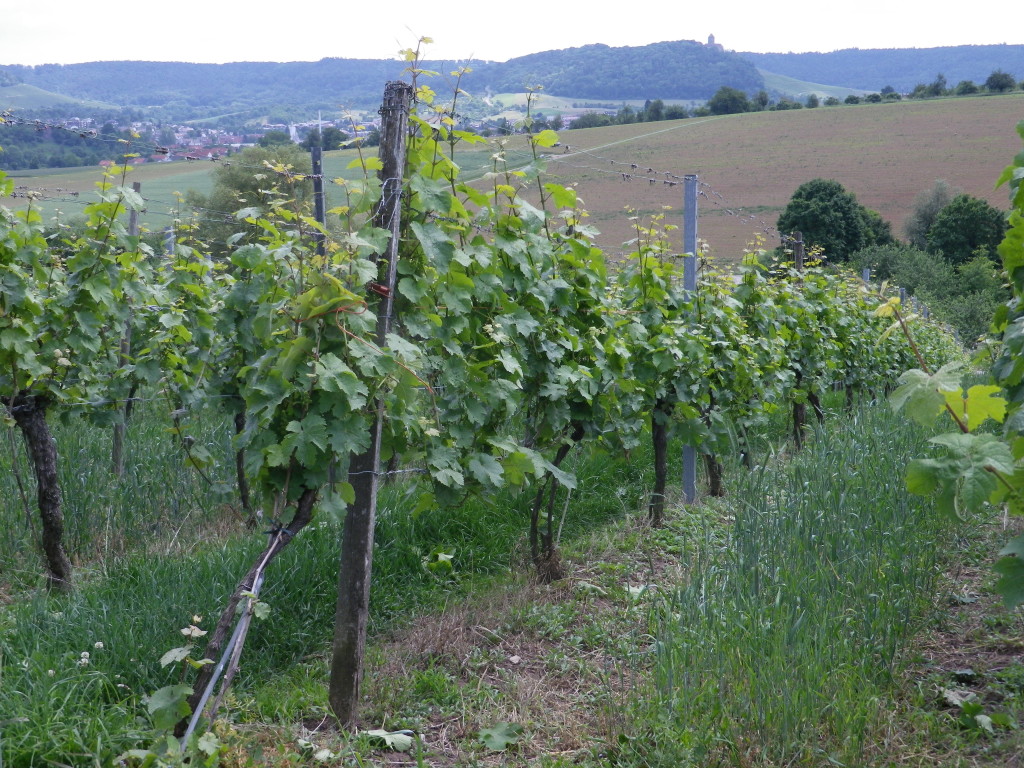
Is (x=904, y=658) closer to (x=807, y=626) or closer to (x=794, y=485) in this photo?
(x=807, y=626)

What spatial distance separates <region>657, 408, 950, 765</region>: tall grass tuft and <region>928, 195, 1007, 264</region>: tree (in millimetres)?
41063

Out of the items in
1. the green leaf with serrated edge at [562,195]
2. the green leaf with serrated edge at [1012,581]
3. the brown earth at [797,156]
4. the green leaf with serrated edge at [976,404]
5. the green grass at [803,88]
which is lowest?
the green leaf with serrated edge at [1012,581]

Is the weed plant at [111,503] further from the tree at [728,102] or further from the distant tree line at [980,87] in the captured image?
the distant tree line at [980,87]

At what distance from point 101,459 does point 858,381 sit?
28.4ft

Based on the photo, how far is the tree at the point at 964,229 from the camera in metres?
40.1

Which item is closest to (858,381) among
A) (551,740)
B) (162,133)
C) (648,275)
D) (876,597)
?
(648,275)

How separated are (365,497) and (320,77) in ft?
198

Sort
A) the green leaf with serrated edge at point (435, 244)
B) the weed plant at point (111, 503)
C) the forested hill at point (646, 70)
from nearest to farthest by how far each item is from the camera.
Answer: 1. the green leaf with serrated edge at point (435, 244)
2. the weed plant at point (111, 503)
3. the forested hill at point (646, 70)

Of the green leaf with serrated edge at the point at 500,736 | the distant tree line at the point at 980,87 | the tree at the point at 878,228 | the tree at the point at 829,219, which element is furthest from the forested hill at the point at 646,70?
the green leaf with serrated edge at the point at 500,736

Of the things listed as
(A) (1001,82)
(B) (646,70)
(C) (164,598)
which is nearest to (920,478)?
(C) (164,598)

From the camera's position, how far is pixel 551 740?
290 centimetres

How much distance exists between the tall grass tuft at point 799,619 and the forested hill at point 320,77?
39848mm

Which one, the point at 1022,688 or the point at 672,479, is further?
the point at 672,479

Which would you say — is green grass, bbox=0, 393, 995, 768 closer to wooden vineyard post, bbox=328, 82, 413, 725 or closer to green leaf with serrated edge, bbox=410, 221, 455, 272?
wooden vineyard post, bbox=328, 82, 413, 725
